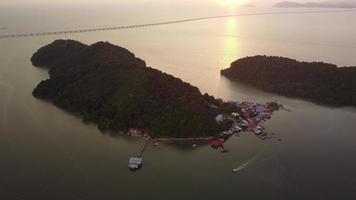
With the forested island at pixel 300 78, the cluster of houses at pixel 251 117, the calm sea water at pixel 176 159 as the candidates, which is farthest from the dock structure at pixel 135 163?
the forested island at pixel 300 78

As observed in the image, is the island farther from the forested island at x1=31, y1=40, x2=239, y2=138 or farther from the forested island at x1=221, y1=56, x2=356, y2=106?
the forested island at x1=221, y1=56, x2=356, y2=106

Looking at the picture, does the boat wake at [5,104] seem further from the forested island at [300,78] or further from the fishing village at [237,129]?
the forested island at [300,78]

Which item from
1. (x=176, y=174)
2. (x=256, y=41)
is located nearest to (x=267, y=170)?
(x=176, y=174)

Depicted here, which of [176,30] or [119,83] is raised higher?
[119,83]

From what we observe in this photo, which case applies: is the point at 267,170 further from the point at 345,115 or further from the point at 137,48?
the point at 137,48

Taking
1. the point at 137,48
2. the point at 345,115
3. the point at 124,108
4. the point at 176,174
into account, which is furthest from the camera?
the point at 137,48

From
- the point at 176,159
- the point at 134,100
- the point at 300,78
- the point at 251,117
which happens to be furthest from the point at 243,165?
the point at 300,78
